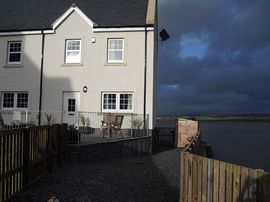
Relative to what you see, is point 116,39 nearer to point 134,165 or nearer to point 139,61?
point 139,61

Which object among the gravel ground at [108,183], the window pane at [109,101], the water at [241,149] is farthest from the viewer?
the water at [241,149]

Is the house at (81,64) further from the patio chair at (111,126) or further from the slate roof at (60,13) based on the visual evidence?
the patio chair at (111,126)

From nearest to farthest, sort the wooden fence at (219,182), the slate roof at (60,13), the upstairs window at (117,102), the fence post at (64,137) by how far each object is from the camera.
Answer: the wooden fence at (219,182)
the fence post at (64,137)
the upstairs window at (117,102)
the slate roof at (60,13)

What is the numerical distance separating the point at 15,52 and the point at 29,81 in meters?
2.38

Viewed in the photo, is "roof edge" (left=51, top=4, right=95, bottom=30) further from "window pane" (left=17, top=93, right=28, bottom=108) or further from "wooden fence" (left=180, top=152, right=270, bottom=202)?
"wooden fence" (left=180, top=152, right=270, bottom=202)

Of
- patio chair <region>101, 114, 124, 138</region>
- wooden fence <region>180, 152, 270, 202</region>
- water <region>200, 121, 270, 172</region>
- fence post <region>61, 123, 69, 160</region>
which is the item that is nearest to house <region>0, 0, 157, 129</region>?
patio chair <region>101, 114, 124, 138</region>

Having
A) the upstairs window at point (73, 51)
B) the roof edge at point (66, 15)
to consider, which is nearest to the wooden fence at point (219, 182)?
the upstairs window at point (73, 51)

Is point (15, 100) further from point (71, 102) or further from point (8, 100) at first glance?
point (71, 102)

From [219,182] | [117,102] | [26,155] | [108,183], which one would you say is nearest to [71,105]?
[117,102]

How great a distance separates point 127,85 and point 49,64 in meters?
5.53

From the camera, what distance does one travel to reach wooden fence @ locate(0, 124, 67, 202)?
7.95 meters

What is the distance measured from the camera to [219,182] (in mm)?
5875

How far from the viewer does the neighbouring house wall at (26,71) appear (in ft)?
77.2

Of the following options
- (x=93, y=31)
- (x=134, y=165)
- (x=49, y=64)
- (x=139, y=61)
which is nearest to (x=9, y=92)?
(x=49, y=64)
